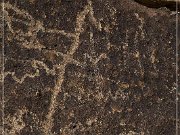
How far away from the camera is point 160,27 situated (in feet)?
7.91

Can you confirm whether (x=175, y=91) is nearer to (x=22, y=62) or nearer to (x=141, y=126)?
(x=141, y=126)

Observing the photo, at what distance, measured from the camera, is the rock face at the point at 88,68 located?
2248 millimetres

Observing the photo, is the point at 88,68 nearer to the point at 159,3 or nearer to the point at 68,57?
the point at 68,57

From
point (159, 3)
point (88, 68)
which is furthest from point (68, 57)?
point (159, 3)

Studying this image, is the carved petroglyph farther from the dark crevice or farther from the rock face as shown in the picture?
the dark crevice

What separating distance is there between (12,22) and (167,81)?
0.71 meters

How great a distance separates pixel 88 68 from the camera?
7.58ft

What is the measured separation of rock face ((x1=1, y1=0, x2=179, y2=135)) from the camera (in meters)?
2.25

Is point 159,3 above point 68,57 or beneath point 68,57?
above

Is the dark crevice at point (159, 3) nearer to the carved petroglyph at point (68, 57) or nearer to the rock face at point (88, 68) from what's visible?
the rock face at point (88, 68)

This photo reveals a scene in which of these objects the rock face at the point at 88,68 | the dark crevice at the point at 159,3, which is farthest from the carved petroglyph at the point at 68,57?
the dark crevice at the point at 159,3

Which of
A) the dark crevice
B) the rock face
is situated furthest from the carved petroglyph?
the dark crevice

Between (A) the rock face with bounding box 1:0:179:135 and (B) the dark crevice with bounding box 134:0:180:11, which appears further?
(B) the dark crevice with bounding box 134:0:180:11

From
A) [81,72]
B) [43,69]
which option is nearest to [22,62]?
[43,69]
